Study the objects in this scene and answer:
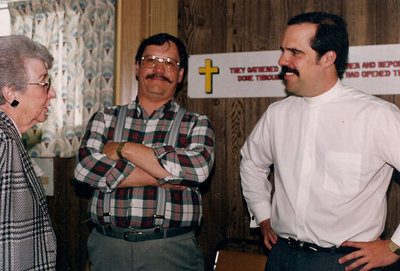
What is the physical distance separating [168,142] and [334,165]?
88 centimetres

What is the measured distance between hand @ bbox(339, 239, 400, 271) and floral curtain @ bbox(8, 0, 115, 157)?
2.27m

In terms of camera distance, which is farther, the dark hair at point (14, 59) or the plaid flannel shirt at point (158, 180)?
the plaid flannel shirt at point (158, 180)

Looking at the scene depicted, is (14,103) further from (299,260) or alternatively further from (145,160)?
(299,260)

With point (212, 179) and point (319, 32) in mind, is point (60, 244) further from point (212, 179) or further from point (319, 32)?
point (319, 32)

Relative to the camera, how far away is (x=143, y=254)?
80.3 inches

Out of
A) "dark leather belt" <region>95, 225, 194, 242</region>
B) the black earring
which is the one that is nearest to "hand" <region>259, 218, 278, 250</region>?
"dark leather belt" <region>95, 225, 194, 242</region>

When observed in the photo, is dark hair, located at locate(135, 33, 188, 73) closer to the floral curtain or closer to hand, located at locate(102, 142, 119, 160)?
hand, located at locate(102, 142, 119, 160)

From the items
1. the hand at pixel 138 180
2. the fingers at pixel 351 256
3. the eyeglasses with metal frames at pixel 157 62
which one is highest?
the eyeglasses with metal frames at pixel 157 62

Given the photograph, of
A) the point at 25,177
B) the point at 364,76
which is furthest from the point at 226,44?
the point at 25,177

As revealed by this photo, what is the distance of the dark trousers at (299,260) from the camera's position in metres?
1.77

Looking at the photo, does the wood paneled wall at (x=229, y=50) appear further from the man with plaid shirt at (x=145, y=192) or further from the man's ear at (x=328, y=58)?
the man's ear at (x=328, y=58)

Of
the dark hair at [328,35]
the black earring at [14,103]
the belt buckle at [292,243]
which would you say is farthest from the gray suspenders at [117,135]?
the dark hair at [328,35]

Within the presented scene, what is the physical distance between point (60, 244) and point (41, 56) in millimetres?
2113

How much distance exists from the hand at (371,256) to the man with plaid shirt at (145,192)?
31.8 inches
